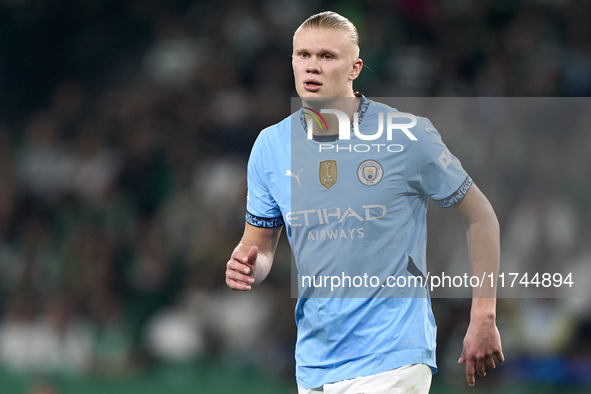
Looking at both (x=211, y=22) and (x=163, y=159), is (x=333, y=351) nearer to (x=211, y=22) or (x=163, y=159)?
(x=163, y=159)

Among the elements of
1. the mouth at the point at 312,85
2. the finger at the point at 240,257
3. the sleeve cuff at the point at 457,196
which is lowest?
the finger at the point at 240,257

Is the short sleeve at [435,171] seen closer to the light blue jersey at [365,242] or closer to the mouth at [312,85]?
the light blue jersey at [365,242]

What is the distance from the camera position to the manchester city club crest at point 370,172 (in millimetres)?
3594

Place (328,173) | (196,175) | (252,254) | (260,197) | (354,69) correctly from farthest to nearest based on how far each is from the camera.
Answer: (196,175), (260,197), (354,69), (328,173), (252,254)

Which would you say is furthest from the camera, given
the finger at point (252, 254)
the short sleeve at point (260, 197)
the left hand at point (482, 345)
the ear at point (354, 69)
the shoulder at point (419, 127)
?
the short sleeve at point (260, 197)

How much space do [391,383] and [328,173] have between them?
3.25 ft

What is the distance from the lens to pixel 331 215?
3.63 meters

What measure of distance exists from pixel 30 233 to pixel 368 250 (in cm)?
647

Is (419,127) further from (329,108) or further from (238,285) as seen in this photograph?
(238,285)

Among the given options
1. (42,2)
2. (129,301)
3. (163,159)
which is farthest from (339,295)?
(42,2)

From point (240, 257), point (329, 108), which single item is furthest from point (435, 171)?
point (240, 257)

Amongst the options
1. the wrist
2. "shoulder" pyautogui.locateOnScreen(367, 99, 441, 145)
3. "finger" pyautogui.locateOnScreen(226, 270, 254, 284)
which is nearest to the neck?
"shoulder" pyautogui.locateOnScreen(367, 99, 441, 145)

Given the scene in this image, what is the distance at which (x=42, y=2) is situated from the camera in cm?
1084

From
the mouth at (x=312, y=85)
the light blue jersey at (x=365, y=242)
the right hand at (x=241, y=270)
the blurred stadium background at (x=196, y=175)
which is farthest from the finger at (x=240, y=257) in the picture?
the blurred stadium background at (x=196, y=175)
